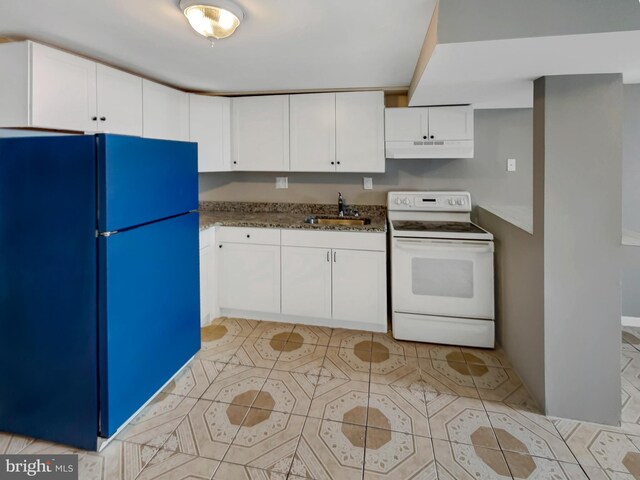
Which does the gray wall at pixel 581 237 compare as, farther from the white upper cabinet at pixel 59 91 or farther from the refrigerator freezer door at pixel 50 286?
the white upper cabinet at pixel 59 91

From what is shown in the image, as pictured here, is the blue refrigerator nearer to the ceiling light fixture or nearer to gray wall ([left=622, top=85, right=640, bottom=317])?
the ceiling light fixture

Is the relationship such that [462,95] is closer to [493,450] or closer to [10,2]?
[493,450]

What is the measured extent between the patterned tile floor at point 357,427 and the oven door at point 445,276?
1.12ft

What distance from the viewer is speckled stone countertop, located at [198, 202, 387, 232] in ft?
9.14

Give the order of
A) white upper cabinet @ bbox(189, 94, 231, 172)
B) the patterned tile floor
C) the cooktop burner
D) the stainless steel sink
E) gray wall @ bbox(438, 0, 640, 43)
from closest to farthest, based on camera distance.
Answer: gray wall @ bbox(438, 0, 640, 43) < the patterned tile floor < the cooktop burner < white upper cabinet @ bbox(189, 94, 231, 172) < the stainless steel sink

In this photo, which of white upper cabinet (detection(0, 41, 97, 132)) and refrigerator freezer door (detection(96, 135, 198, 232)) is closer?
refrigerator freezer door (detection(96, 135, 198, 232))

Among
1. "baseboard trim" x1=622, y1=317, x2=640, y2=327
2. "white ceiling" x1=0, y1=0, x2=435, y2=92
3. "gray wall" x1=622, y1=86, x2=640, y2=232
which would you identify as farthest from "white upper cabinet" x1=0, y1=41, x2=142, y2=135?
"baseboard trim" x1=622, y1=317, x2=640, y2=327

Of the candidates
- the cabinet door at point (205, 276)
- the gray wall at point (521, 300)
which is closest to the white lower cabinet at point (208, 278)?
the cabinet door at point (205, 276)

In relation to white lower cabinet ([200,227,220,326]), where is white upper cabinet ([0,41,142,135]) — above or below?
above

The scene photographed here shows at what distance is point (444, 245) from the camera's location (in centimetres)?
247

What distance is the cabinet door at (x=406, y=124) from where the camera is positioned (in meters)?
2.87

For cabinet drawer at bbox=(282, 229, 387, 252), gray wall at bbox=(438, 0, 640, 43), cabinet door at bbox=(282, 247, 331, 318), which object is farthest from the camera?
cabinet door at bbox=(282, 247, 331, 318)

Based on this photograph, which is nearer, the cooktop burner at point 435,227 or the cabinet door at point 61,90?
the cabinet door at point 61,90

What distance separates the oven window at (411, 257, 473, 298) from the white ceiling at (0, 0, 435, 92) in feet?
4.67
